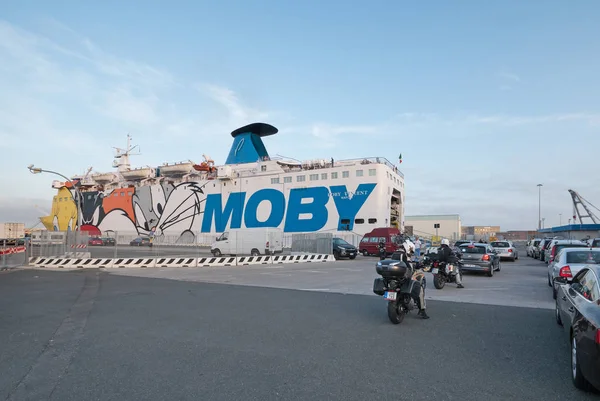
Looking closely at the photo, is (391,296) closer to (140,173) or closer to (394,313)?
(394,313)

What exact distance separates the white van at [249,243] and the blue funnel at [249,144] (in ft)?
76.2

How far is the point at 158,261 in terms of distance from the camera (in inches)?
848

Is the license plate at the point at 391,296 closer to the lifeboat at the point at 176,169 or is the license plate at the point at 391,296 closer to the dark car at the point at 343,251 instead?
the dark car at the point at 343,251

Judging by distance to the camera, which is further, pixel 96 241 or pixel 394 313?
pixel 96 241

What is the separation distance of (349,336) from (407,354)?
115 centimetres

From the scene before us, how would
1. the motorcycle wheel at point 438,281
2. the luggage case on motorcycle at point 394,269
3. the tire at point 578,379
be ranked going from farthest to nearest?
the motorcycle wheel at point 438,281, the luggage case on motorcycle at point 394,269, the tire at point 578,379

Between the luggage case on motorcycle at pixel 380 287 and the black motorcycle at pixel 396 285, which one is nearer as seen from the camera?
the black motorcycle at pixel 396 285

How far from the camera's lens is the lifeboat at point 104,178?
6047 cm

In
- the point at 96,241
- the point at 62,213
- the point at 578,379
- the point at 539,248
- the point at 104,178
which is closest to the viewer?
the point at 578,379

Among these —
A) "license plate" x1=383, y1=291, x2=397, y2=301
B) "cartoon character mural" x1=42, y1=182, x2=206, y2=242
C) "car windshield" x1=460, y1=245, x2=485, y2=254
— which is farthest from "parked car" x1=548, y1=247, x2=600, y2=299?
"cartoon character mural" x1=42, y1=182, x2=206, y2=242

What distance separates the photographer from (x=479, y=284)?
13219mm

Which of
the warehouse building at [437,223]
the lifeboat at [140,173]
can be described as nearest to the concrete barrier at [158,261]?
the lifeboat at [140,173]

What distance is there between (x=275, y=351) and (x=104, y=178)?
62.8m

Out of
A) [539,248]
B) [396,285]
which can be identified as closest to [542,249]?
[539,248]
